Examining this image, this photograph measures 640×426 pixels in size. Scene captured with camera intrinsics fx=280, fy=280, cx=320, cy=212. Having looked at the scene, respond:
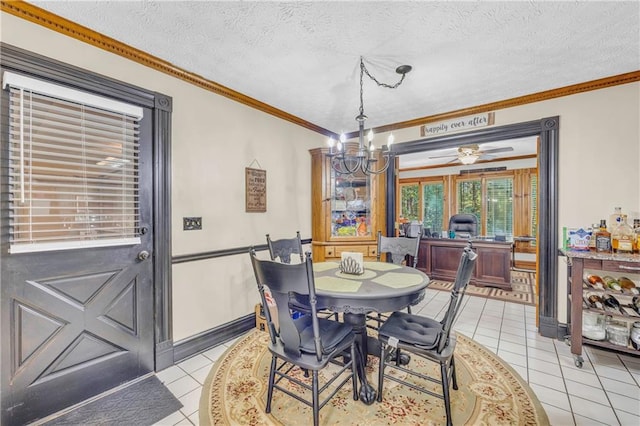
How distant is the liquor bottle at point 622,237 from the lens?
7.73 ft

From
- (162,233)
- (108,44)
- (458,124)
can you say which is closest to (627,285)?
(458,124)

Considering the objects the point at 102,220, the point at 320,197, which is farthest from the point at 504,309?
the point at 102,220

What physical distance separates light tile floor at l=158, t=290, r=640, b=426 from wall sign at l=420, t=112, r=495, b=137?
229cm

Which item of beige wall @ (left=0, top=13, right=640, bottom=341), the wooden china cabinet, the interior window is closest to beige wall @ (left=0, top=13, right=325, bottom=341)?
beige wall @ (left=0, top=13, right=640, bottom=341)

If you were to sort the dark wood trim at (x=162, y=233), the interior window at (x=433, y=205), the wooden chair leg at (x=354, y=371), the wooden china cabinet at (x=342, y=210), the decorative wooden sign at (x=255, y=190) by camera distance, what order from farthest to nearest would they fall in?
the interior window at (x=433, y=205), the wooden china cabinet at (x=342, y=210), the decorative wooden sign at (x=255, y=190), the dark wood trim at (x=162, y=233), the wooden chair leg at (x=354, y=371)

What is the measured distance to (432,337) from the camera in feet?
5.85

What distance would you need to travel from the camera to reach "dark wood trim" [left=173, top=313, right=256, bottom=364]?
7.89 ft

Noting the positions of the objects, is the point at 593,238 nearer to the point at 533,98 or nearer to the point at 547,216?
the point at 547,216

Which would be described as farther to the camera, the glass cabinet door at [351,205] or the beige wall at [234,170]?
the glass cabinet door at [351,205]

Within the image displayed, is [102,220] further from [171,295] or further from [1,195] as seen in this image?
[171,295]

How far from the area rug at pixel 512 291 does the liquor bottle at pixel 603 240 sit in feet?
5.46

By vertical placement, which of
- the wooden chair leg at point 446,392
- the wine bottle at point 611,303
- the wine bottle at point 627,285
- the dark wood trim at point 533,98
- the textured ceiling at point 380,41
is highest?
the textured ceiling at point 380,41

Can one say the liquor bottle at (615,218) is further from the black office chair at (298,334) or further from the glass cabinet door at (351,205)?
the black office chair at (298,334)

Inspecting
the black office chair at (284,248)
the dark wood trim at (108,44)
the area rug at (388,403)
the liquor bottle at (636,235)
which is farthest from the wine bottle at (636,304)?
the dark wood trim at (108,44)
